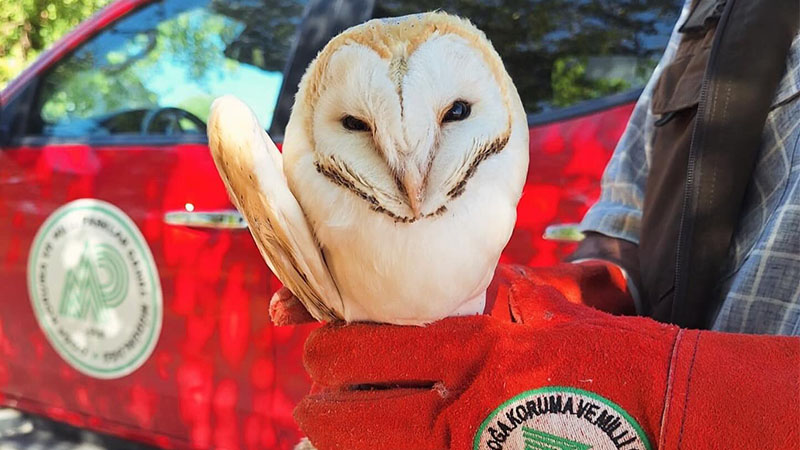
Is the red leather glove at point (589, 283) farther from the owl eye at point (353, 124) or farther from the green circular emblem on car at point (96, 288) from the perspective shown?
the green circular emblem on car at point (96, 288)

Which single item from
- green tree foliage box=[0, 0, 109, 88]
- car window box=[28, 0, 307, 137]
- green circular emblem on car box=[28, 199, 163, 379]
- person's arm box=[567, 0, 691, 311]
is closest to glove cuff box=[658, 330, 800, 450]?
person's arm box=[567, 0, 691, 311]

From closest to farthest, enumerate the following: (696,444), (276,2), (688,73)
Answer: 1. (696,444)
2. (688,73)
3. (276,2)

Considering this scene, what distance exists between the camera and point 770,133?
104 centimetres

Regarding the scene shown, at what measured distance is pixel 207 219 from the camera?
211 centimetres

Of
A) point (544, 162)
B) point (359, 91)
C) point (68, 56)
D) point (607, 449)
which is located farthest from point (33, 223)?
point (607, 449)

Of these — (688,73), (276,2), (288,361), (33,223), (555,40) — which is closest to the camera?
(688,73)

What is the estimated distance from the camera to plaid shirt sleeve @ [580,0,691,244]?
138cm

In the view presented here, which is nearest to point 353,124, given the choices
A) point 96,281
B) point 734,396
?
point 734,396

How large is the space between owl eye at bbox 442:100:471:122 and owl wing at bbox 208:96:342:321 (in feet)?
0.67

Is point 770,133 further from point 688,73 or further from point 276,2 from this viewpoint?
point 276,2

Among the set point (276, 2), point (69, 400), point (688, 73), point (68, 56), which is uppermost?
point (688, 73)

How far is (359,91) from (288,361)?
144 centimetres

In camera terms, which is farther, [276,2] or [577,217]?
[276,2]

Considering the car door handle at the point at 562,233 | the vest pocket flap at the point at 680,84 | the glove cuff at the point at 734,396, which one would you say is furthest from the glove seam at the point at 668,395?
the car door handle at the point at 562,233
